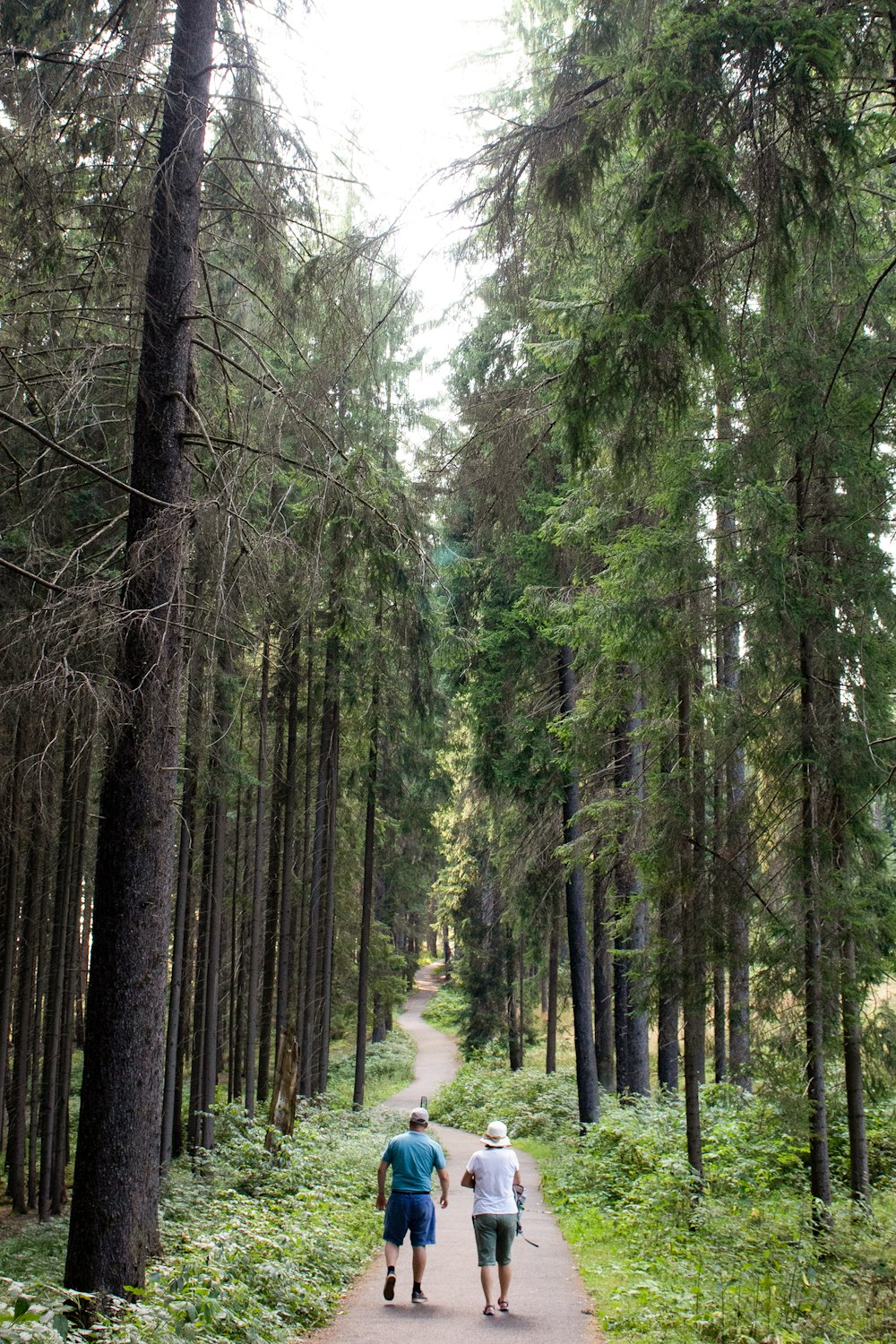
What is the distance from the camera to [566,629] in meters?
9.57

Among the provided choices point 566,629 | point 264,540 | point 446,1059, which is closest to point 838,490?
point 566,629

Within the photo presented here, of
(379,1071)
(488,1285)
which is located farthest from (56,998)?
(379,1071)

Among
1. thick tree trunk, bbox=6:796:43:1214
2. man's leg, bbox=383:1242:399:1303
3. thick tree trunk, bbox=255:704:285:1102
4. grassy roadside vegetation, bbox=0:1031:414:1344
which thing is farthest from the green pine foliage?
thick tree trunk, bbox=6:796:43:1214

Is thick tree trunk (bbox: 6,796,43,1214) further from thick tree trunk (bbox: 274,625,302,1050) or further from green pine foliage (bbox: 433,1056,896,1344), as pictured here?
green pine foliage (bbox: 433,1056,896,1344)

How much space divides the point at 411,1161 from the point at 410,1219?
42 centimetres

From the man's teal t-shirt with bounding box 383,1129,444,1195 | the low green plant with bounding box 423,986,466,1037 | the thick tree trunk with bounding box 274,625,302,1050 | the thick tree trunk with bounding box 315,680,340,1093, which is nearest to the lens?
the man's teal t-shirt with bounding box 383,1129,444,1195

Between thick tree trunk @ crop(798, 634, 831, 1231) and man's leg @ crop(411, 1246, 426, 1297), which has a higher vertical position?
thick tree trunk @ crop(798, 634, 831, 1231)

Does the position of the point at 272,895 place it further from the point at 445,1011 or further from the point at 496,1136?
the point at 445,1011

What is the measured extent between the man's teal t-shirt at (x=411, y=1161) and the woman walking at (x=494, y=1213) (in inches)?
12.4

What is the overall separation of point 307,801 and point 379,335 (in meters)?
12.7

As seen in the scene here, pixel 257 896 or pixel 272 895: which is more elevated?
pixel 257 896

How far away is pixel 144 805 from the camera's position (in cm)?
601

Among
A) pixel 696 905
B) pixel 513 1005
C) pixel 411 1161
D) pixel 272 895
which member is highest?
pixel 696 905

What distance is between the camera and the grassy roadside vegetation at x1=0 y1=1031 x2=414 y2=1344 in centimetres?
479
